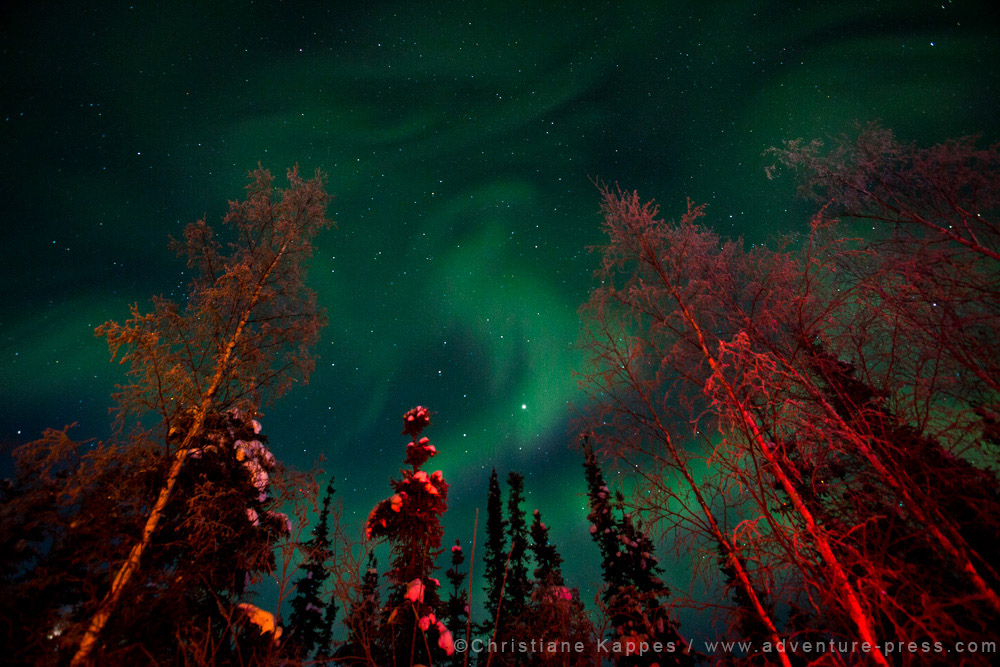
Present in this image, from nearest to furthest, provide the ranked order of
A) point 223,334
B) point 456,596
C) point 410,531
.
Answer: point 223,334, point 410,531, point 456,596

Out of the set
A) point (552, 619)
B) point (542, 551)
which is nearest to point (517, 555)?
point (542, 551)

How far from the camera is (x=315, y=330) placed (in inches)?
309

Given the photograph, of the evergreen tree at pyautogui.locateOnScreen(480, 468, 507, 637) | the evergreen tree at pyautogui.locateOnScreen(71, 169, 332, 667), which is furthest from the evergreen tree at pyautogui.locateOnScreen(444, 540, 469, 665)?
the evergreen tree at pyautogui.locateOnScreen(71, 169, 332, 667)

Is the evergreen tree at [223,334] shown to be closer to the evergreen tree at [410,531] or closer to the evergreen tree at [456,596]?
the evergreen tree at [410,531]

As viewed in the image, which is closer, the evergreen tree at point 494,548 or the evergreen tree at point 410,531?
the evergreen tree at point 410,531

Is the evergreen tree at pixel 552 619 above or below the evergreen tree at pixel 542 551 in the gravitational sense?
below

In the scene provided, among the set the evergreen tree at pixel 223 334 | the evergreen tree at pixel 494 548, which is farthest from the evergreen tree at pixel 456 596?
the evergreen tree at pixel 223 334

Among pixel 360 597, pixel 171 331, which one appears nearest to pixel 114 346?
pixel 171 331

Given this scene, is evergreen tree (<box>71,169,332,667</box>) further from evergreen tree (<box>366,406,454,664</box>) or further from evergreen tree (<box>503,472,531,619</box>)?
evergreen tree (<box>503,472,531,619</box>)

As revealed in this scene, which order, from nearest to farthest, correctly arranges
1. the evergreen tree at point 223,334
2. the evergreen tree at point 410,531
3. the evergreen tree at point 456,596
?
the evergreen tree at point 223,334
the evergreen tree at point 410,531
the evergreen tree at point 456,596

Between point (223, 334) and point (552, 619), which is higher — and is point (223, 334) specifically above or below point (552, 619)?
above

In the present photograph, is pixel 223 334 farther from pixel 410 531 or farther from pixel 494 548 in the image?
pixel 494 548

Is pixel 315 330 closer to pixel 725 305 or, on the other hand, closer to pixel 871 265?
pixel 725 305

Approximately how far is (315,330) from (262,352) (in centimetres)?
104
